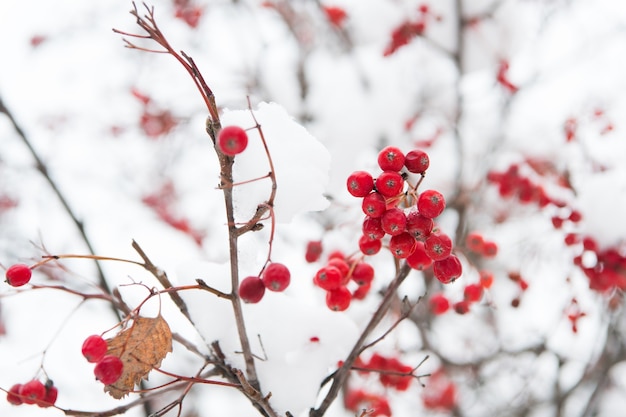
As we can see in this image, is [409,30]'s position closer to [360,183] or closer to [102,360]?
[360,183]

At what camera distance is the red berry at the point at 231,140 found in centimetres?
97

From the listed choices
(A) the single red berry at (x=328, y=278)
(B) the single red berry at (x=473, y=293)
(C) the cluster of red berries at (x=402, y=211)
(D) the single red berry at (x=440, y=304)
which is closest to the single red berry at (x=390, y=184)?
(C) the cluster of red berries at (x=402, y=211)

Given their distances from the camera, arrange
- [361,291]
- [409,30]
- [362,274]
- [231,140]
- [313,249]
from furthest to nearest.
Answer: [409,30] → [313,249] → [361,291] → [362,274] → [231,140]

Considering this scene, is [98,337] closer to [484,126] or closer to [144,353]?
[144,353]

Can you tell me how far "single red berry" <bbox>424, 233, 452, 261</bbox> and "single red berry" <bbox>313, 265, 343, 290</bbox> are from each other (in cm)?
36

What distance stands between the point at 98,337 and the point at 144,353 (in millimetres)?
119

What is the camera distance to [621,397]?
500 cm

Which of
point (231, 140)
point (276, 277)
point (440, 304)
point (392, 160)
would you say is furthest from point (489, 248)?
point (231, 140)

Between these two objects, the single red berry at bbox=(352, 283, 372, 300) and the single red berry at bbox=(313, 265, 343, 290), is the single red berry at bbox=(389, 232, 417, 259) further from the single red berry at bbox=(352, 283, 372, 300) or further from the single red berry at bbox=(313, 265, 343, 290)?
the single red berry at bbox=(352, 283, 372, 300)

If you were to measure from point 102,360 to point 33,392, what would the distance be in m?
0.34

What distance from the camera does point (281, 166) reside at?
120cm

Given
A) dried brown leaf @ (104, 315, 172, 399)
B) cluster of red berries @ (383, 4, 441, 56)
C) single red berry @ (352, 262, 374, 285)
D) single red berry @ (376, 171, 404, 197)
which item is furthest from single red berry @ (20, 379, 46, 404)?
cluster of red berries @ (383, 4, 441, 56)

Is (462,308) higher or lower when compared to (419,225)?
higher

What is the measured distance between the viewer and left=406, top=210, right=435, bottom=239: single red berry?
3.81 ft
